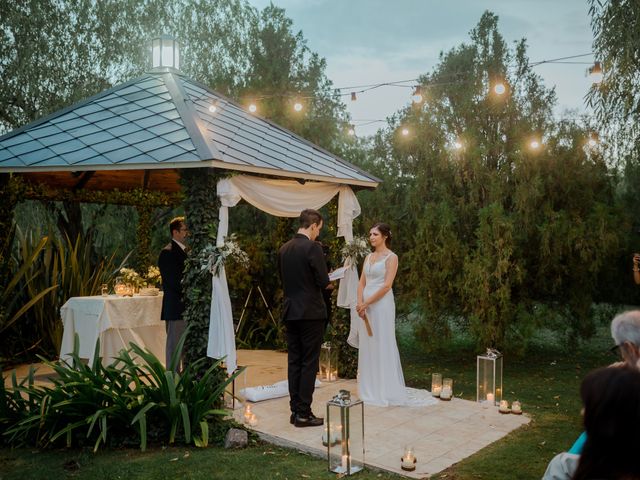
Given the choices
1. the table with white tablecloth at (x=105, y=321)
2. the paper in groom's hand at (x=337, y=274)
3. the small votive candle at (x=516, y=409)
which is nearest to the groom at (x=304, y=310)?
the paper in groom's hand at (x=337, y=274)

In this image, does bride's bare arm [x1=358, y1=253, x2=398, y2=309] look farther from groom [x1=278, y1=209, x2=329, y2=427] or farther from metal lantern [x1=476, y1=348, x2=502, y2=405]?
metal lantern [x1=476, y1=348, x2=502, y2=405]

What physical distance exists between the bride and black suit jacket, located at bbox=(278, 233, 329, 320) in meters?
0.97

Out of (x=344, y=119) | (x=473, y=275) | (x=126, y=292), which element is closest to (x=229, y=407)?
(x=126, y=292)

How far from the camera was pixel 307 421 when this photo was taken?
207 inches

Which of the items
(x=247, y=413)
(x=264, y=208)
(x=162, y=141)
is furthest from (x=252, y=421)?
(x=162, y=141)

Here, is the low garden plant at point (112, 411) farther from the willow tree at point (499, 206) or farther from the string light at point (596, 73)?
the string light at point (596, 73)

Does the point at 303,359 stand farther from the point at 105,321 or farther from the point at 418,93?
the point at 418,93

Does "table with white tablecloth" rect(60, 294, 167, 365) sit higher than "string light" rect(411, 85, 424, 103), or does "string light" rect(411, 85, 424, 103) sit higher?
"string light" rect(411, 85, 424, 103)

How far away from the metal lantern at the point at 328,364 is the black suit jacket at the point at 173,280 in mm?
1773

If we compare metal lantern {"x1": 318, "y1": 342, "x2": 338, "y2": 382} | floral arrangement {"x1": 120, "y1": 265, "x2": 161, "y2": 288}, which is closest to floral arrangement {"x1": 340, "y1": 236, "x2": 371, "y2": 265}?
metal lantern {"x1": 318, "y1": 342, "x2": 338, "y2": 382}

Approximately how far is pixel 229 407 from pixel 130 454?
135 centimetres

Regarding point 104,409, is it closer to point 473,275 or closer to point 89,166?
point 89,166

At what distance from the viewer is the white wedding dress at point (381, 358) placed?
605 centimetres

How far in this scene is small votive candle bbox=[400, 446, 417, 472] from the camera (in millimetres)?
4199
